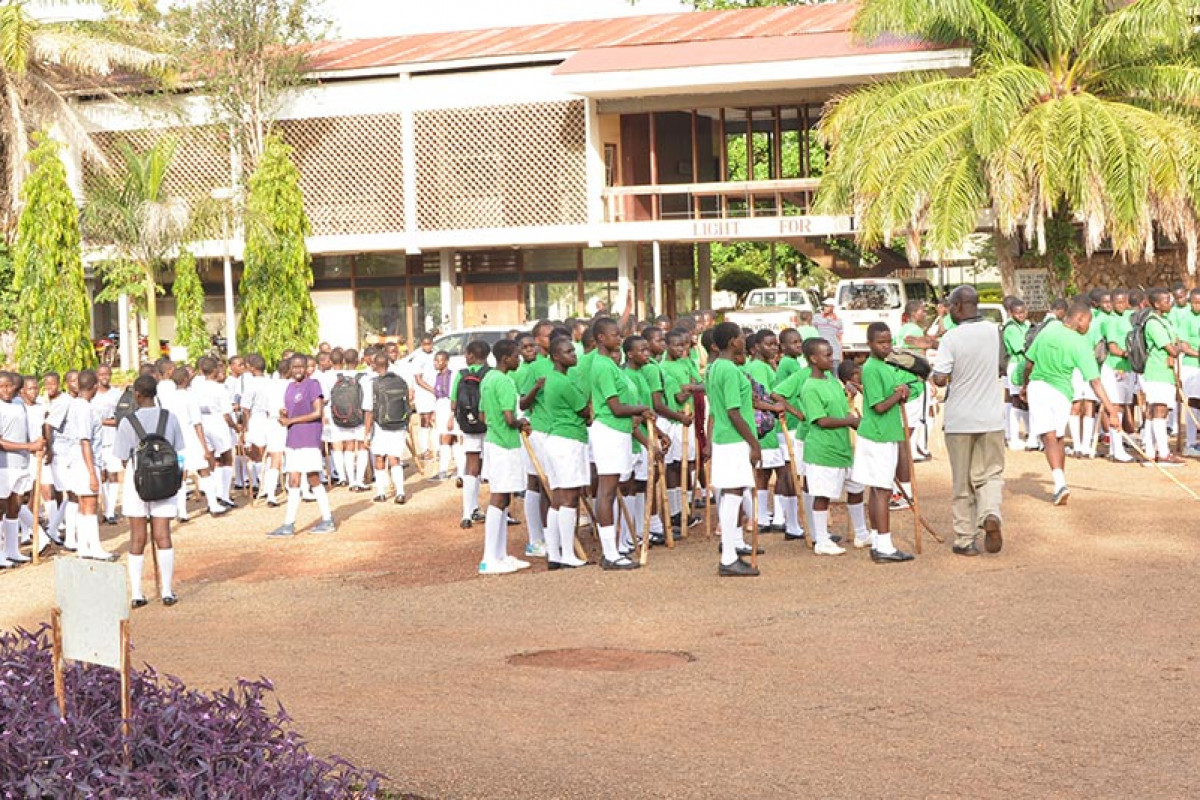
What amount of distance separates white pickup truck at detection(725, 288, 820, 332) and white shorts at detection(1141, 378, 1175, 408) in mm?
9648

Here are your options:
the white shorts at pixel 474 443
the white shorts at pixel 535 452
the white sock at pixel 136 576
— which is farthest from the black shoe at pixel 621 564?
the white sock at pixel 136 576

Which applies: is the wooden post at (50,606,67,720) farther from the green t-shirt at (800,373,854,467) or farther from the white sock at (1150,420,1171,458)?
the white sock at (1150,420,1171,458)

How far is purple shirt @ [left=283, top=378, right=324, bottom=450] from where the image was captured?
15.6m

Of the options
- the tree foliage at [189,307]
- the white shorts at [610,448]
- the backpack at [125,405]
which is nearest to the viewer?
→ the white shorts at [610,448]

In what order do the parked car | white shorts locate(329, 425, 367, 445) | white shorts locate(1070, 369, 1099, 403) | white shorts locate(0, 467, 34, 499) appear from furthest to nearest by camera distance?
the parked car
white shorts locate(1070, 369, 1099, 403)
white shorts locate(329, 425, 367, 445)
white shorts locate(0, 467, 34, 499)

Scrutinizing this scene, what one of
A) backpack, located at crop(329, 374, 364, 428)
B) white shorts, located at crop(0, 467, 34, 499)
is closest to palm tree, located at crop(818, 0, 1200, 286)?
backpack, located at crop(329, 374, 364, 428)

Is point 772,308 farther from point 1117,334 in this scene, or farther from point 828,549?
point 828,549

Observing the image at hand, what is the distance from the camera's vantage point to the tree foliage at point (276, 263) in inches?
1243

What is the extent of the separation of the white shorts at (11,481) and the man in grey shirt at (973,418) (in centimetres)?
786

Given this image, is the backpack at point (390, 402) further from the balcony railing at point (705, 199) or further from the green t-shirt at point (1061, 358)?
the balcony railing at point (705, 199)

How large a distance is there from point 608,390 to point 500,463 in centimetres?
111

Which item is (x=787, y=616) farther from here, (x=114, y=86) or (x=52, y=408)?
(x=114, y=86)

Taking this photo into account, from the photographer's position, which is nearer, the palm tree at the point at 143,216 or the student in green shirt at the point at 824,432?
the student in green shirt at the point at 824,432

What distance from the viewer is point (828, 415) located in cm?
1256
